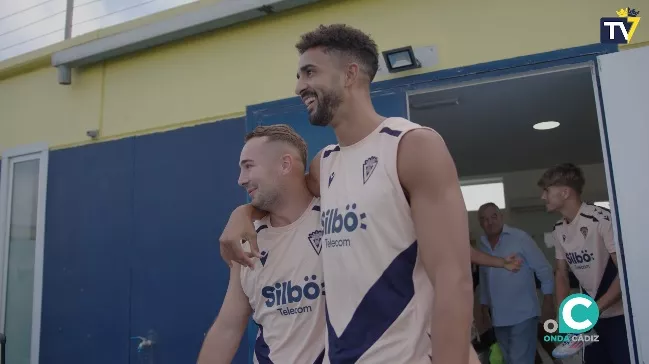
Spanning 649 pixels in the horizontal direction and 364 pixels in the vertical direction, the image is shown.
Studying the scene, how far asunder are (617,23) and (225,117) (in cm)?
304

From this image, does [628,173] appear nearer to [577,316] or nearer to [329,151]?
[577,316]

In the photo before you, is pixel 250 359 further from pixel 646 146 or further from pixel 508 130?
pixel 508 130

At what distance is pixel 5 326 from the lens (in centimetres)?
596

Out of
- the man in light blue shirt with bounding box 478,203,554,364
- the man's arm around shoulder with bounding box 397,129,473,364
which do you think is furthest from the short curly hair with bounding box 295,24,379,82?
the man in light blue shirt with bounding box 478,203,554,364

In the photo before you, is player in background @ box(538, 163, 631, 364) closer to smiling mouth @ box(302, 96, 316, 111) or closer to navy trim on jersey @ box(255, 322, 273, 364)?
navy trim on jersey @ box(255, 322, 273, 364)

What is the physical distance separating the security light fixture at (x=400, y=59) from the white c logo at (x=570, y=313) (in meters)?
2.32

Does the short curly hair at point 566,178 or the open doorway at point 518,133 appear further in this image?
the open doorway at point 518,133

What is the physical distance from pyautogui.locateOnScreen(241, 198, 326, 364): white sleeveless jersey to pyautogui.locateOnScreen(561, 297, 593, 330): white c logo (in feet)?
9.86

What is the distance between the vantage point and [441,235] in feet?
5.31

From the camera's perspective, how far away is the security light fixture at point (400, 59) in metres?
3.87

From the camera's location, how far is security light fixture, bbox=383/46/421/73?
3.87 m

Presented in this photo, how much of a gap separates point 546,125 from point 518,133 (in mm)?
431

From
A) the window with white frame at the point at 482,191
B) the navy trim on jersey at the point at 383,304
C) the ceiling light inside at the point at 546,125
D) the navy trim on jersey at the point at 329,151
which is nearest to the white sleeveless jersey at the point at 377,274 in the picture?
the navy trim on jersey at the point at 383,304

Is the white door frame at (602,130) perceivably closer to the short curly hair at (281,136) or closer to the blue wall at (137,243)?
the short curly hair at (281,136)
